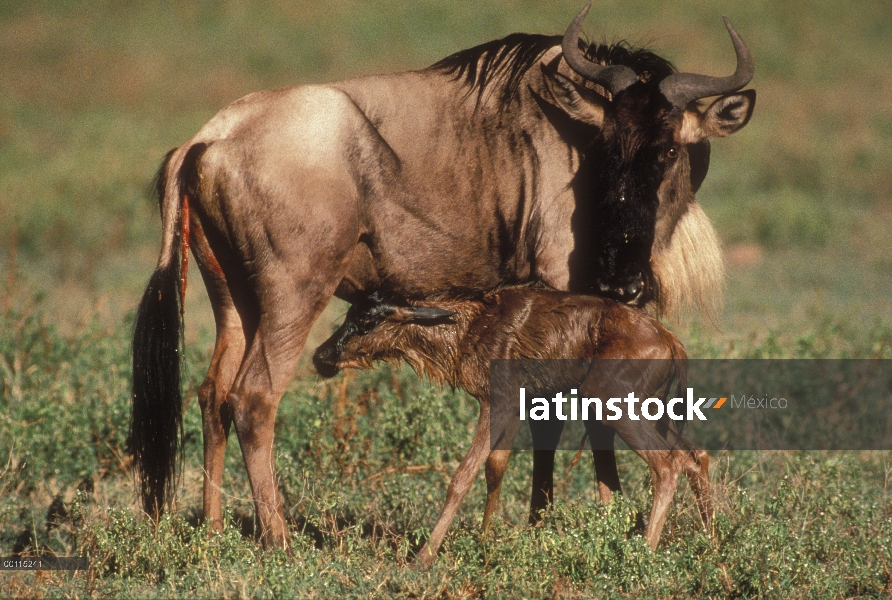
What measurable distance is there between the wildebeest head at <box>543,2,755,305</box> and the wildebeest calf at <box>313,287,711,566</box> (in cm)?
23

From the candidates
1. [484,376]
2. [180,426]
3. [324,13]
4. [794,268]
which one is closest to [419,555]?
[484,376]

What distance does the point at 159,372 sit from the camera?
15.7ft

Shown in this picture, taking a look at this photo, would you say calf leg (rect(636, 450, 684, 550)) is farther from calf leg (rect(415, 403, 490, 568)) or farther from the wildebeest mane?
the wildebeest mane

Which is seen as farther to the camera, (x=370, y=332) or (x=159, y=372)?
(x=370, y=332)

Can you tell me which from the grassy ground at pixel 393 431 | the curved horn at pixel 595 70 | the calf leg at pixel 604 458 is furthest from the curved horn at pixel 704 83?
the grassy ground at pixel 393 431

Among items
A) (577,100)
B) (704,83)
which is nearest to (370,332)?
(577,100)

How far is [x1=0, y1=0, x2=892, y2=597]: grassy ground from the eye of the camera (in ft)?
14.2

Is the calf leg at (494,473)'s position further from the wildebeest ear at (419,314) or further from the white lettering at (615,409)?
the wildebeest ear at (419,314)

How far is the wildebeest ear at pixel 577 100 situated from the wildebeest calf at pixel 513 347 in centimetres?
85

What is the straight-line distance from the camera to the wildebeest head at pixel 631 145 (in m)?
4.84

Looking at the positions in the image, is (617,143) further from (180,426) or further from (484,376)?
(180,426)

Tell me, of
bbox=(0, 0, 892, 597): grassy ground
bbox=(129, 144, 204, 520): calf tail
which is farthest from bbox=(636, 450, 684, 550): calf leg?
bbox=(129, 144, 204, 520): calf tail

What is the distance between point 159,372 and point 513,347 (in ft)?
5.27

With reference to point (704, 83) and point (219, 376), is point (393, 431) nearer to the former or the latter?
point (219, 376)
